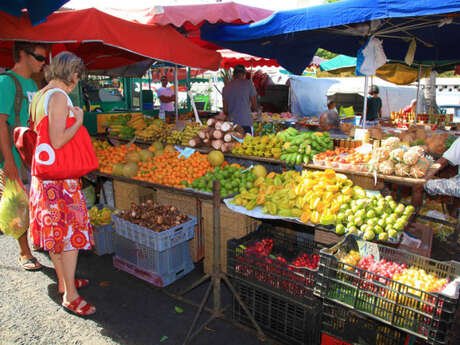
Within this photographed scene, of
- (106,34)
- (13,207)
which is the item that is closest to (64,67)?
(106,34)

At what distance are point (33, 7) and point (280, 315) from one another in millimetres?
3769

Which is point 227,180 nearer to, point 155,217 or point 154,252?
point 155,217

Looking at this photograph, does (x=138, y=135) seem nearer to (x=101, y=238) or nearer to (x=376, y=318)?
(x=101, y=238)

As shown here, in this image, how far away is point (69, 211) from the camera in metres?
3.15

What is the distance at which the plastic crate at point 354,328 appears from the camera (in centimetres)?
236

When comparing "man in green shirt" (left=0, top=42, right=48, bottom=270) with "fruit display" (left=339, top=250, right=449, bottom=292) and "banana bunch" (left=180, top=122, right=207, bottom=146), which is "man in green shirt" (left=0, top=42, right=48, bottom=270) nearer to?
"banana bunch" (left=180, top=122, right=207, bottom=146)

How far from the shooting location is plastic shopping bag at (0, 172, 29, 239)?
363cm

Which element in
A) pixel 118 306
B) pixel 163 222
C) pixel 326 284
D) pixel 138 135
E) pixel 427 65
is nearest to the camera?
pixel 326 284

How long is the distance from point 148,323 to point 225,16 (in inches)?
184

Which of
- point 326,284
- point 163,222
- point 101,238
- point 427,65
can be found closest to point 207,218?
point 163,222

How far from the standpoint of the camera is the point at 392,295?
2232 mm

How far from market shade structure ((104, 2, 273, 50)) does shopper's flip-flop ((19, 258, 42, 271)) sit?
351 cm

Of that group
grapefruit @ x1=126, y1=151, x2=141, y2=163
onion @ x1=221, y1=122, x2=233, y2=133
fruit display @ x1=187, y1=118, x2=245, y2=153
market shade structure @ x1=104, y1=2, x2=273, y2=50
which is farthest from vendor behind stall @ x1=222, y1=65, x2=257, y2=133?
grapefruit @ x1=126, y1=151, x2=141, y2=163

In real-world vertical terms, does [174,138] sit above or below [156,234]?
above
